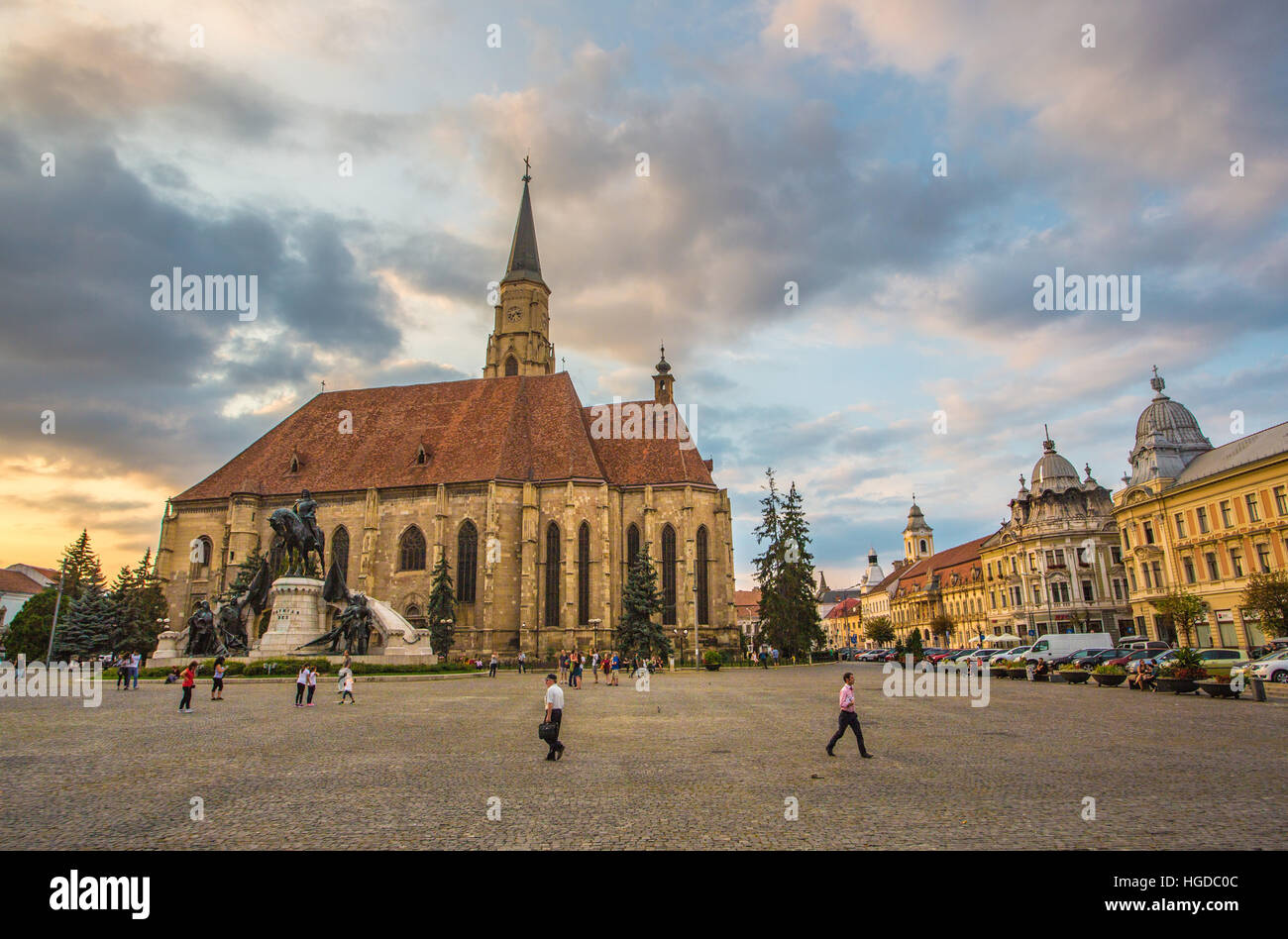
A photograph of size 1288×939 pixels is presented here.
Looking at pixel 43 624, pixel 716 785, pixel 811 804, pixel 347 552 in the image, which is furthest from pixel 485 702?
pixel 43 624

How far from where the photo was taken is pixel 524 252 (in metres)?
68.2

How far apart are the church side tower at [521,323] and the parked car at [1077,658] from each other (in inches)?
1776

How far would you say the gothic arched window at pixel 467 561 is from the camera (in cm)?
4741

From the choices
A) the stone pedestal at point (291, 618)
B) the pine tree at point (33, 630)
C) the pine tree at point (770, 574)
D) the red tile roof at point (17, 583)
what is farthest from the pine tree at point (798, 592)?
the red tile roof at point (17, 583)

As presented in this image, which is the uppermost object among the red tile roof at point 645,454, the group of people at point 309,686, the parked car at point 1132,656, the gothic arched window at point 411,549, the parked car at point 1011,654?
the red tile roof at point 645,454

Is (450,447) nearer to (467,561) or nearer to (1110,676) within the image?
(467,561)

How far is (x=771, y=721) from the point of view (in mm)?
16453

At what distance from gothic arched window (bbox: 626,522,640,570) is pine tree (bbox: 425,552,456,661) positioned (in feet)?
39.4

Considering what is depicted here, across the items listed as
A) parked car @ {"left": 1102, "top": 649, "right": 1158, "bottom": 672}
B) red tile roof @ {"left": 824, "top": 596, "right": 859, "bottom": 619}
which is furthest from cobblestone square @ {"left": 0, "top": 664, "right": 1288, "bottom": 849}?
red tile roof @ {"left": 824, "top": 596, "right": 859, "bottom": 619}

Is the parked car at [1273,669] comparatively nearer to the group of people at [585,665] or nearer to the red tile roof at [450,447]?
the group of people at [585,665]

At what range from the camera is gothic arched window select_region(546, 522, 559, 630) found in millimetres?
47281

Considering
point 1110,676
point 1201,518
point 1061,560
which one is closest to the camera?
point 1110,676

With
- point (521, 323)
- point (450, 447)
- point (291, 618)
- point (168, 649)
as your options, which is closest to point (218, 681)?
point (291, 618)

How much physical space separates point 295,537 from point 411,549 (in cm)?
1695
